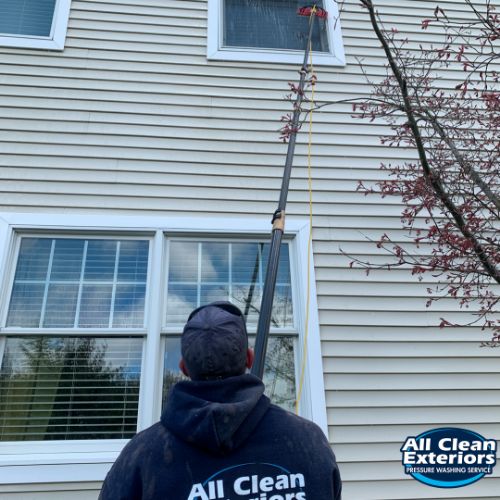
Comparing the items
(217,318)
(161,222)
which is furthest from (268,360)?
(217,318)

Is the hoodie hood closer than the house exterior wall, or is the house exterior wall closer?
the hoodie hood

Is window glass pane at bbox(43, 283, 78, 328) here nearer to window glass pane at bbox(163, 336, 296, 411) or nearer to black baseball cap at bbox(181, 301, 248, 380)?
window glass pane at bbox(163, 336, 296, 411)

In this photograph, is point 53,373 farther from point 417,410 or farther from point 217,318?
point 417,410

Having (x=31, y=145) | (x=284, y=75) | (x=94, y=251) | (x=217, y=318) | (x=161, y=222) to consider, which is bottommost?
(x=217, y=318)

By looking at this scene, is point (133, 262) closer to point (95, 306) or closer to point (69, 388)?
point (95, 306)

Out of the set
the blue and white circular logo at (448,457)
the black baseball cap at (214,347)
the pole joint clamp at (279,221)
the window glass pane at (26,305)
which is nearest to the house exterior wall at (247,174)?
the blue and white circular logo at (448,457)

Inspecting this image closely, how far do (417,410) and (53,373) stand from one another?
228cm

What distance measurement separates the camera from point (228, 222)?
2.80m

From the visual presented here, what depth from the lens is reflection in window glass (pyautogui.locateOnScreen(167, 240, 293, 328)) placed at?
264cm

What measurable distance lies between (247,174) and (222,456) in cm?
233

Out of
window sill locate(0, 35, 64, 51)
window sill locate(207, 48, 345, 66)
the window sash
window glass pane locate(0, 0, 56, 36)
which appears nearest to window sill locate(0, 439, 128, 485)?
the window sash

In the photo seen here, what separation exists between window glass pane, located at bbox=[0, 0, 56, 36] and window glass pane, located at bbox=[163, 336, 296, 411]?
2.95 metres

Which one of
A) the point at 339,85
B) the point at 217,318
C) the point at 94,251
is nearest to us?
the point at 217,318

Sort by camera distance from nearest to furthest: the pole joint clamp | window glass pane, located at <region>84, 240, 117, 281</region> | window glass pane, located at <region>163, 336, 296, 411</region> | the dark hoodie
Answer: the dark hoodie < the pole joint clamp < window glass pane, located at <region>163, 336, 296, 411</region> < window glass pane, located at <region>84, 240, 117, 281</region>
